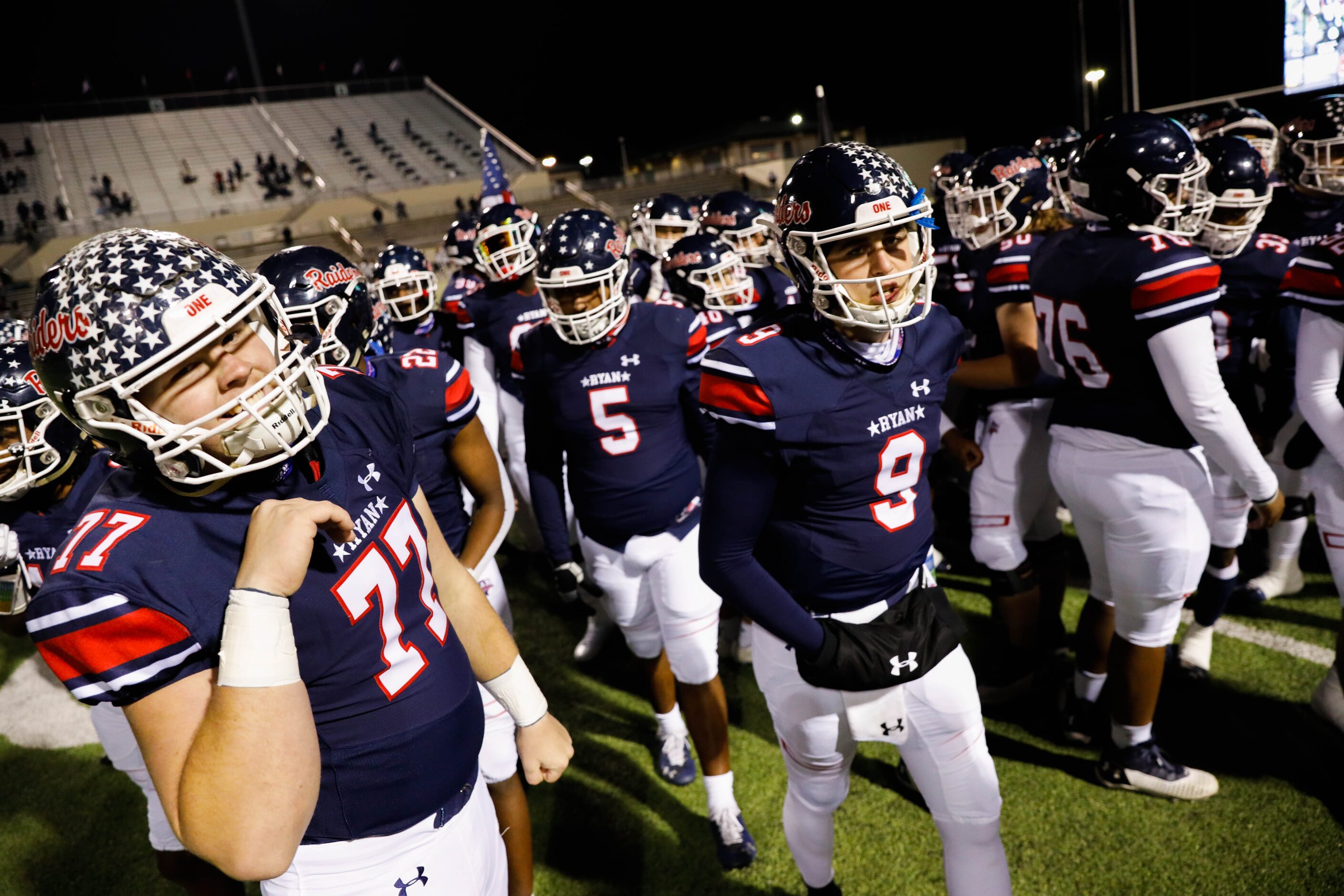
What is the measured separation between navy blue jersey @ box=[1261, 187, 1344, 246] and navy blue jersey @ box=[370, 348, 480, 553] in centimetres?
379

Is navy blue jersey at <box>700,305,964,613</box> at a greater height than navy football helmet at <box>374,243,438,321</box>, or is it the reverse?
navy football helmet at <box>374,243,438,321</box>

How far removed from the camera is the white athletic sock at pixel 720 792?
3.03 meters

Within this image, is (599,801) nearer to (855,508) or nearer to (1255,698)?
(855,508)

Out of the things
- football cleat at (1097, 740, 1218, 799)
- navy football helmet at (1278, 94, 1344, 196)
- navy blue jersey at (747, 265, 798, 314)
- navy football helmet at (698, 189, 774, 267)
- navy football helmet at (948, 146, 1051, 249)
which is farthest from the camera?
navy football helmet at (698, 189, 774, 267)

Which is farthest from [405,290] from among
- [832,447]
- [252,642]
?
[252,642]

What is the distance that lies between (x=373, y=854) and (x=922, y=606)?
4.59 feet

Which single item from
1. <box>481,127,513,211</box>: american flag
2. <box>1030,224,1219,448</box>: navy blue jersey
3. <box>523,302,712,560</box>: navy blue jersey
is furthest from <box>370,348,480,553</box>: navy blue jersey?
<box>481,127,513,211</box>: american flag

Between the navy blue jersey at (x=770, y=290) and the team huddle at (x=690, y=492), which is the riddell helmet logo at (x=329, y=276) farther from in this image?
the navy blue jersey at (x=770, y=290)

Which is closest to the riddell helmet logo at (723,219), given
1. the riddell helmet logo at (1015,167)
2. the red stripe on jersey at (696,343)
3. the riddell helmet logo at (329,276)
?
the riddell helmet logo at (1015,167)

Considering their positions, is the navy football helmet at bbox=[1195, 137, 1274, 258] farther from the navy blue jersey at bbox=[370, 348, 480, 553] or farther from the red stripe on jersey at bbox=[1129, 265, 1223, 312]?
the navy blue jersey at bbox=[370, 348, 480, 553]

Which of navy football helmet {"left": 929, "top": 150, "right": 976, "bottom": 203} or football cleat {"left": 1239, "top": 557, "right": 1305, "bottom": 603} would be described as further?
navy football helmet {"left": 929, "top": 150, "right": 976, "bottom": 203}

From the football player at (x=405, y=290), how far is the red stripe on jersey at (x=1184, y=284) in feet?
11.3

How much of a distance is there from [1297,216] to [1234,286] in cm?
217

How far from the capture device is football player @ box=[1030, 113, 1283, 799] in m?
2.53
